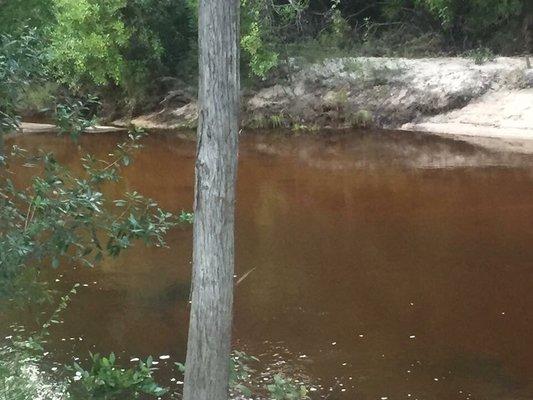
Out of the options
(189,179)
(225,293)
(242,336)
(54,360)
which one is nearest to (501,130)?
(189,179)

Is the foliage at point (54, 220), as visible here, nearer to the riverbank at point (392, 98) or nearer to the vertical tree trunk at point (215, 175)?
the vertical tree trunk at point (215, 175)

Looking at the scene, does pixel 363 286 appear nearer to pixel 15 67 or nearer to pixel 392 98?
pixel 15 67

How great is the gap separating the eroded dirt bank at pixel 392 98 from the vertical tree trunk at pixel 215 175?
16.0m

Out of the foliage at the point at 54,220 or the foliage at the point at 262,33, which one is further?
the foliage at the point at 262,33

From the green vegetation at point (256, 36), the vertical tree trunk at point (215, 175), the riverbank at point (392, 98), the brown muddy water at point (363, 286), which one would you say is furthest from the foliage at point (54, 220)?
the green vegetation at point (256, 36)

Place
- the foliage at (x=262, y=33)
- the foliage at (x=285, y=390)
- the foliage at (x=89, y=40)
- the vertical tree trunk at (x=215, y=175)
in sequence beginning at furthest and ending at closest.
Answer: the foliage at (x=262, y=33) < the foliage at (x=89, y=40) < the foliage at (x=285, y=390) < the vertical tree trunk at (x=215, y=175)

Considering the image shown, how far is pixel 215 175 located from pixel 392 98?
1810cm

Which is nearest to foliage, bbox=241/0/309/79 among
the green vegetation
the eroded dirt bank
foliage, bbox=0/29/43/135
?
the green vegetation

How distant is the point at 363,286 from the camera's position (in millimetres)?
9188

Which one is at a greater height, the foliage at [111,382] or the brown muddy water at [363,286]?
the foliage at [111,382]

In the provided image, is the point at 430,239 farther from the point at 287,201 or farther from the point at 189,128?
the point at 189,128

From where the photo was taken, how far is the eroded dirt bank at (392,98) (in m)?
20.2

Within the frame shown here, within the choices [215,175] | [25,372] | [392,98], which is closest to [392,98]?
[392,98]

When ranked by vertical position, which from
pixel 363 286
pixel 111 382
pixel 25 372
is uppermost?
pixel 111 382
